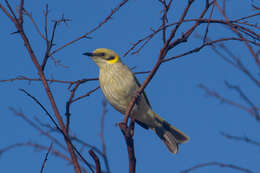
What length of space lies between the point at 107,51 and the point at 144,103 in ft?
3.30

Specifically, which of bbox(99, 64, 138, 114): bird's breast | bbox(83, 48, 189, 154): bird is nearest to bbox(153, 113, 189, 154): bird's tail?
bbox(83, 48, 189, 154): bird

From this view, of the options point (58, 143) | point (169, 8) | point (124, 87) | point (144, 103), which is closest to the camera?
point (58, 143)

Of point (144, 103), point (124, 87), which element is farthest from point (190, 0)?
point (144, 103)

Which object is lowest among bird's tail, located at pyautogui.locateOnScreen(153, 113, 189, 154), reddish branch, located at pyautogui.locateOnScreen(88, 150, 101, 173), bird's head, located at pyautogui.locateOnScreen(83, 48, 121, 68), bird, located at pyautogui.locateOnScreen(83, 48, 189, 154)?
reddish branch, located at pyautogui.locateOnScreen(88, 150, 101, 173)

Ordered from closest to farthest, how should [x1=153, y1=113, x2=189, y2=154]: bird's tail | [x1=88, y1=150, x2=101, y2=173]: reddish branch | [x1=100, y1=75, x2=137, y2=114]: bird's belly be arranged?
[x1=88, y1=150, x2=101, y2=173]: reddish branch, [x1=100, y1=75, x2=137, y2=114]: bird's belly, [x1=153, y1=113, x2=189, y2=154]: bird's tail

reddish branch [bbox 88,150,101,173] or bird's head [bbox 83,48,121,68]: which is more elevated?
bird's head [bbox 83,48,121,68]

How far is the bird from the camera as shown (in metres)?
5.23

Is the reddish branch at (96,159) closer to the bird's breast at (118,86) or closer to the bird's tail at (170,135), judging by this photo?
the bird's breast at (118,86)

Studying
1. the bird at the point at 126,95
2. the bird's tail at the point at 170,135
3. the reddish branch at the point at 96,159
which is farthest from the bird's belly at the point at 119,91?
the reddish branch at the point at 96,159

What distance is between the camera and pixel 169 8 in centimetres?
294

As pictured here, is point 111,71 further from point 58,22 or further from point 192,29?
point 192,29

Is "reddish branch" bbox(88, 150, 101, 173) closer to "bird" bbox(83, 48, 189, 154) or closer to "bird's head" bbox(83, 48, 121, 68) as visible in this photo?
"bird" bbox(83, 48, 189, 154)

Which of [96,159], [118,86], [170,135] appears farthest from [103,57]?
[96,159]

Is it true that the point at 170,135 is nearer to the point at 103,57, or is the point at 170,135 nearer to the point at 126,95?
the point at 126,95
